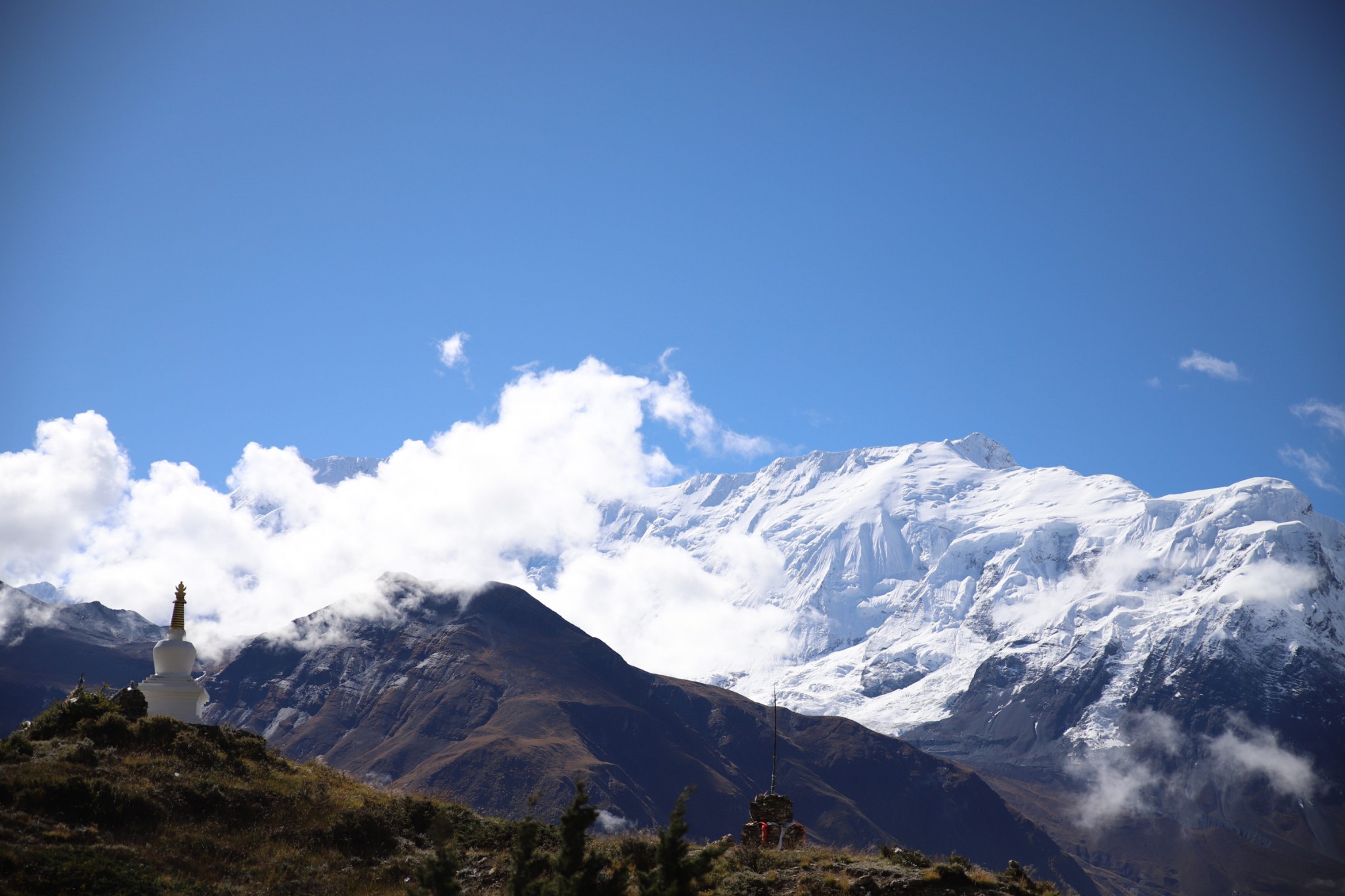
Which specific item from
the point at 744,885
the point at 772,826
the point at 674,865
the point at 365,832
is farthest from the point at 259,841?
the point at 772,826

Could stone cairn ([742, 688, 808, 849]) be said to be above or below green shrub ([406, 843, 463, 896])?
above

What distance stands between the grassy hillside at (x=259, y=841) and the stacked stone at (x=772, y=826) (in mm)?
2486

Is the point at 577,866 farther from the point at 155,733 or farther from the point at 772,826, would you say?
the point at 155,733

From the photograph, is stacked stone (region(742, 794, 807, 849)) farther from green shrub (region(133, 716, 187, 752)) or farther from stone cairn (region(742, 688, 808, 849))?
green shrub (region(133, 716, 187, 752))

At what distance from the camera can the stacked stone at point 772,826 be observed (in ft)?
131

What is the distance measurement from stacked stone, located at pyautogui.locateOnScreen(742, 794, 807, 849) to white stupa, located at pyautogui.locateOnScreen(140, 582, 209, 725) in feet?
67.3

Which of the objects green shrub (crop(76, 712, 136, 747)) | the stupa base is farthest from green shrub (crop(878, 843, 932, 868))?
the stupa base

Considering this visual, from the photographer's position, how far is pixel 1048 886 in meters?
34.3

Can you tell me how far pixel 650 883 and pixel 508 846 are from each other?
35.0 ft

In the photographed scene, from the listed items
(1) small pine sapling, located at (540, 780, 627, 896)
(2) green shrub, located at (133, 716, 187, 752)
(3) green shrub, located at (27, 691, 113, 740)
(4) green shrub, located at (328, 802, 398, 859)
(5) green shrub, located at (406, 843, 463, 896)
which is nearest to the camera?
(5) green shrub, located at (406, 843, 463, 896)

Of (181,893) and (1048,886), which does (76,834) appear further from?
(1048,886)

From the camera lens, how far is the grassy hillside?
3050 centimetres

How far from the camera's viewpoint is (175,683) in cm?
4541

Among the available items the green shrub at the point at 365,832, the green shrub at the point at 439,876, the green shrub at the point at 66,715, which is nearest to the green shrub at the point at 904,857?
the green shrub at the point at 439,876
